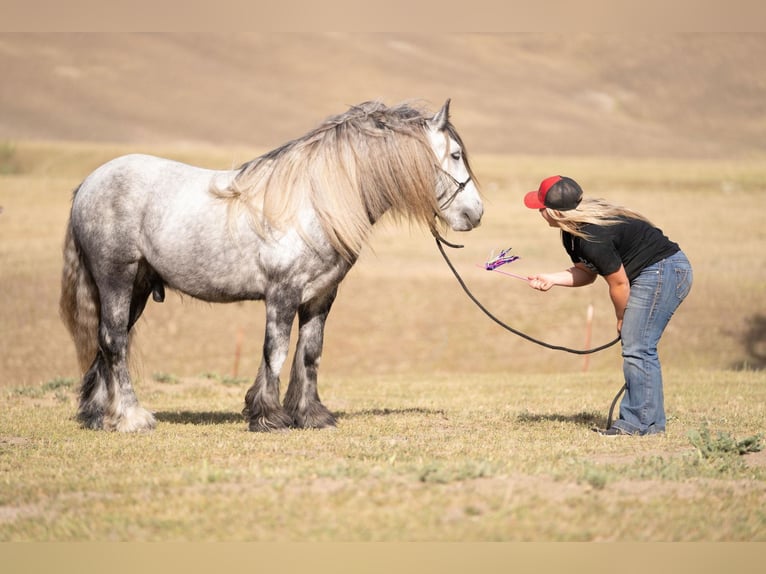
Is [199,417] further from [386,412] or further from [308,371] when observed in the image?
[386,412]

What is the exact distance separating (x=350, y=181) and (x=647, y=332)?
3010mm

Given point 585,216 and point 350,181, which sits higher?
point 350,181

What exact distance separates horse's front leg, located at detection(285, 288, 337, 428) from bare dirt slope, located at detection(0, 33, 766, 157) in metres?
66.1

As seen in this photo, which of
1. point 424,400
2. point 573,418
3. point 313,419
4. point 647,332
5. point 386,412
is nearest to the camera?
point 647,332

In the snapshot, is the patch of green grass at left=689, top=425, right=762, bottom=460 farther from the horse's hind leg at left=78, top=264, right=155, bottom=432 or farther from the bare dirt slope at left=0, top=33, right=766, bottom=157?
the bare dirt slope at left=0, top=33, right=766, bottom=157

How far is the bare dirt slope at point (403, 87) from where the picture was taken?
8156cm

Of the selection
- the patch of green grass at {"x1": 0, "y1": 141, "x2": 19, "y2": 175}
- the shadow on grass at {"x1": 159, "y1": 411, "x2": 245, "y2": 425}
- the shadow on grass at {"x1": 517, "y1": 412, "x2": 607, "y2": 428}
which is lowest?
the shadow on grass at {"x1": 159, "y1": 411, "x2": 245, "y2": 425}

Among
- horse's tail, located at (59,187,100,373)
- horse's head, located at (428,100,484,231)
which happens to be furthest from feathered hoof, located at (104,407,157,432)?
horse's head, located at (428,100,484,231)

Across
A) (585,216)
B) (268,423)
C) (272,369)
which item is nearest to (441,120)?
(585,216)

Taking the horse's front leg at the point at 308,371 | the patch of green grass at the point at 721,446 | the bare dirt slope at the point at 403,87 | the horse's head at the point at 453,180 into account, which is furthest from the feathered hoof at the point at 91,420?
the bare dirt slope at the point at 403,87

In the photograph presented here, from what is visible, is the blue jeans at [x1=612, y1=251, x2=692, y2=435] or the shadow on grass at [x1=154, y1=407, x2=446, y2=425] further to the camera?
the shadow on grass at [x1=154, y1=407, x2=446, y2=425]

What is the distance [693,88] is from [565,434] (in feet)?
355

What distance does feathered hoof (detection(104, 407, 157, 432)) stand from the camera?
8922mm

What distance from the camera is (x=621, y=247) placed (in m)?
8.39
